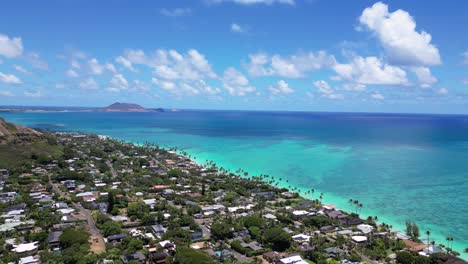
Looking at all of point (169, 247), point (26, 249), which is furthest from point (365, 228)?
point (26, 249)

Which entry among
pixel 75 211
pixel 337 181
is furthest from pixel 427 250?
pixel 75 211

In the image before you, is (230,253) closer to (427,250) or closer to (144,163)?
(427,250)

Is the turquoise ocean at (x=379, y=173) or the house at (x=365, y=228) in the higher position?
the turquoise ocean at (x=379, y=173)

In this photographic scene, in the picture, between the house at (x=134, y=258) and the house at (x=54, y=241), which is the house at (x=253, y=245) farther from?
the house at (x=54, y=241)

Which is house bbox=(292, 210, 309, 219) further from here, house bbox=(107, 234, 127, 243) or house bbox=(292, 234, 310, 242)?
house bbox=(107, 234, 127, 243)

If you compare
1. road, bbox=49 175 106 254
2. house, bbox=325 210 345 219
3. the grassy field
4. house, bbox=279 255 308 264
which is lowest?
road, bbox=49 175 106 254

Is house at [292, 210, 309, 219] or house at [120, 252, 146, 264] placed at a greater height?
house at [292, 210, 309, 219]

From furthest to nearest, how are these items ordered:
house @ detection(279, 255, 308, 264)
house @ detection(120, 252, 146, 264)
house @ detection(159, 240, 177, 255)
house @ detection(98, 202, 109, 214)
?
house @ detection(98, 202, 109, 214) → house @ detection(159, 240, 177, 255) → house @ detection(279, 255, 308, 264) → house @ detection(120, 252, 146, 264)

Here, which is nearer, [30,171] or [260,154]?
[30,171]

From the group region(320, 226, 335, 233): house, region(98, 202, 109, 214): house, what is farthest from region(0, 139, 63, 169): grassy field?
region(320, 226, 335, 233): house

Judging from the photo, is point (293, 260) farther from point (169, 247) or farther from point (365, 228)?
point (365, 228)

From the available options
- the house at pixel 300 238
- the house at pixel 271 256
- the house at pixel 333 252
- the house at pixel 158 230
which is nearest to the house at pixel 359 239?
the house at pixel 333 252
